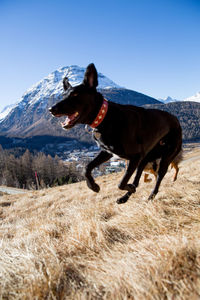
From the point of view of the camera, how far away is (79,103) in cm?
251

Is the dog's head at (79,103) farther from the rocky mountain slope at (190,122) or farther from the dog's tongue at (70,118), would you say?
the rocky mountain slope at (190,122)

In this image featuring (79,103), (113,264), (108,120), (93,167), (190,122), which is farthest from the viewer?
(190,122)

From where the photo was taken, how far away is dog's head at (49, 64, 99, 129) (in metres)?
2.48

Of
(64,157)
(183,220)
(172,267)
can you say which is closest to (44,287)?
(172,267)

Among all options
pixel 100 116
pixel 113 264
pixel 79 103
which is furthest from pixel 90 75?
pixel 113 264

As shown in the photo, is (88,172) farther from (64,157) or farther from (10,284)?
(64,157)

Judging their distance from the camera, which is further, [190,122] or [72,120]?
[190,122]

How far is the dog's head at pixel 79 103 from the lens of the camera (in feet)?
8.15

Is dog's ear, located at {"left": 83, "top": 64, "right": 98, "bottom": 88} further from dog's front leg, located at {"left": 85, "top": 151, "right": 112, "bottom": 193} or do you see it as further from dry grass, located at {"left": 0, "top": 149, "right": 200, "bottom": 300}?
dry grass, located at {"left": 0, "top": 149, "right": 200, "bottom": 300}

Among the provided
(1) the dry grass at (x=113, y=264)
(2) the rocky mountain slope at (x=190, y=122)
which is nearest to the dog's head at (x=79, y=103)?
(1) the dry grass at (x=113, y=264)

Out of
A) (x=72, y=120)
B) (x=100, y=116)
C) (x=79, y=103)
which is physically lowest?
(x=72, y=120)

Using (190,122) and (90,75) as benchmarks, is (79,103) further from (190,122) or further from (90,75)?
(190,122)

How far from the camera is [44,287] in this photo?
108 centimetres

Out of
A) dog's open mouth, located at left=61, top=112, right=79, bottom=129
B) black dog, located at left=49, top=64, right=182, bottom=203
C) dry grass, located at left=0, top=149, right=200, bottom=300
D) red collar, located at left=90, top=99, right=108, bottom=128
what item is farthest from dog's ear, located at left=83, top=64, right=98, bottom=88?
dry grass, located at left=0, top=149, right=200, bottom=300
